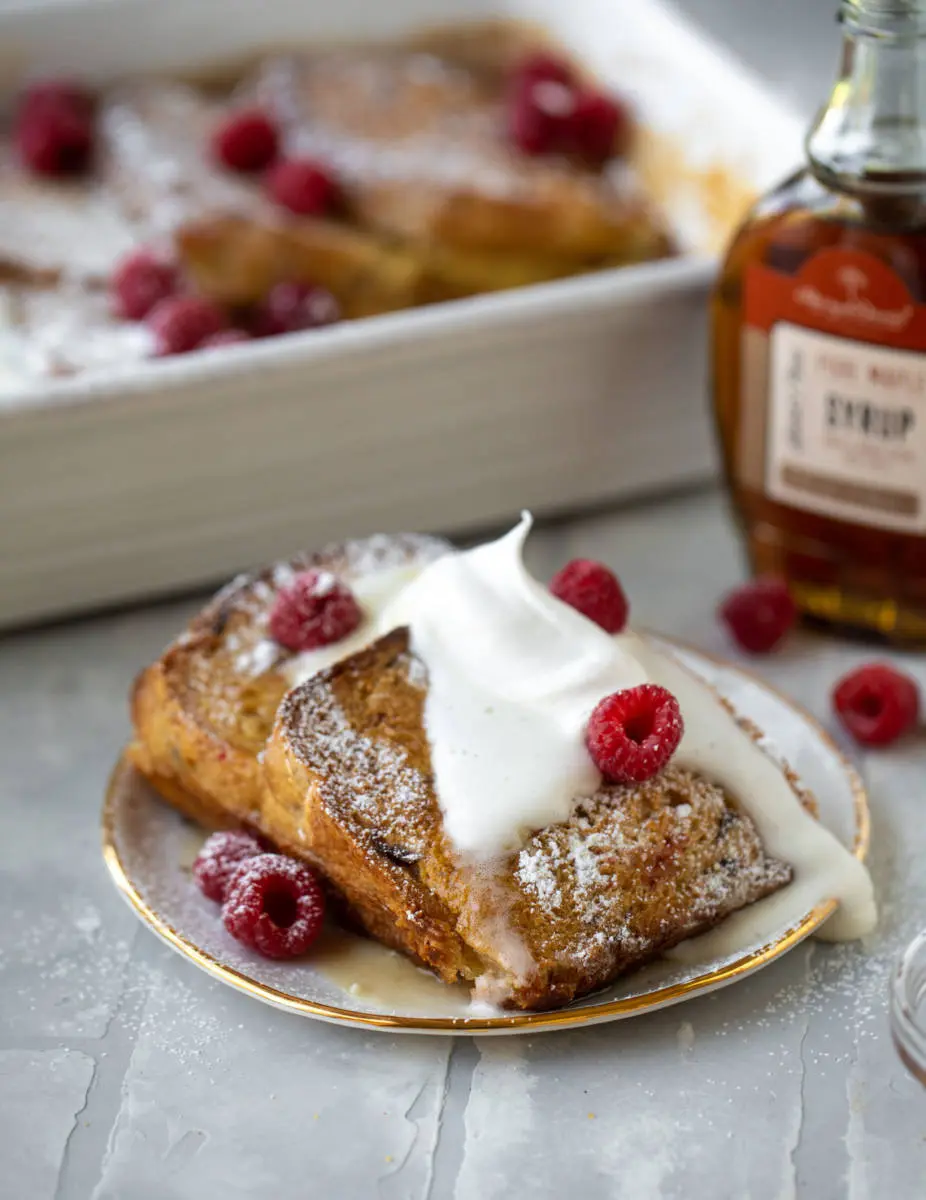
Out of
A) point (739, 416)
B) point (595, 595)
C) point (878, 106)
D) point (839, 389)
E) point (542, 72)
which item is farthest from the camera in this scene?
point (542, 72)

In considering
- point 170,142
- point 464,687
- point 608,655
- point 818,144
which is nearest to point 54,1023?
point 464,687

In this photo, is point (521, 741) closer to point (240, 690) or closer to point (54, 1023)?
point (240, 690)

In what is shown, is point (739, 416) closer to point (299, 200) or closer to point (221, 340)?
point (221, 340)

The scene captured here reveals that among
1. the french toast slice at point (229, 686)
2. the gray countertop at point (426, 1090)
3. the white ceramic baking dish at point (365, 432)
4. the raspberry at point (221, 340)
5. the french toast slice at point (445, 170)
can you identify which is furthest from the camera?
the french toast slice at point (445, 170)

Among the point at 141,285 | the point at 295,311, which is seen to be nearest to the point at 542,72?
the point at 295,311

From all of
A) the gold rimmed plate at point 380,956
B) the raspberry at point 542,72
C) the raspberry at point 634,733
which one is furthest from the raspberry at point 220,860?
the raspberry at point 542,72

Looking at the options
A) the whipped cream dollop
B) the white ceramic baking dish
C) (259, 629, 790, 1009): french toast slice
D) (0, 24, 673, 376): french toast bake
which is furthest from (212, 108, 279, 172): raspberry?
(259, 629, 790, 1009): french toast slice

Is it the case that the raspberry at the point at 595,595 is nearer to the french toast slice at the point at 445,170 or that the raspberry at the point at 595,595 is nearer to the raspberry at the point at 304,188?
the french toast slice at the point at 445,170
